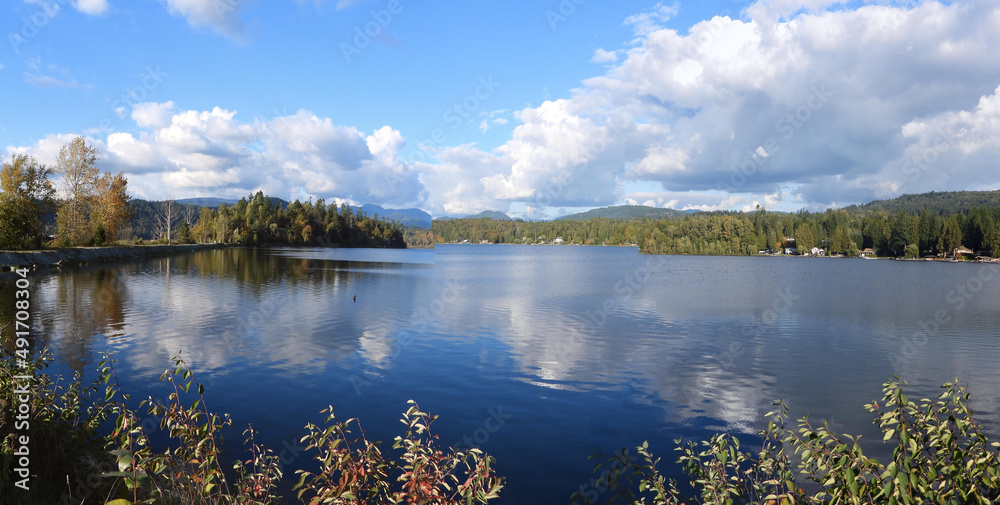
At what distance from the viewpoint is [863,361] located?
20422mm

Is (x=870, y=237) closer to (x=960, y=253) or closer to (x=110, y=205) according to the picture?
(x=960, y=253)

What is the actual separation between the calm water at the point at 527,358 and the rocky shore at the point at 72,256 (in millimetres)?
9754

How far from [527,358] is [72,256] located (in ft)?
198

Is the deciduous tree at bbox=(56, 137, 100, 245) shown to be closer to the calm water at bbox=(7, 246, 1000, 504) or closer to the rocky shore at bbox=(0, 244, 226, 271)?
the rocky shore at bbox=(0, 244, 226, 271)

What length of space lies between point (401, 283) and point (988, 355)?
41.4m

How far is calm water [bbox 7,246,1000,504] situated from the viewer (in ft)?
41.0

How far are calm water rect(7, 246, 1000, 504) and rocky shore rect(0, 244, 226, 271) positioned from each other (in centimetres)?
975

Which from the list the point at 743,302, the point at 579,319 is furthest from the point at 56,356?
the point at 743,302

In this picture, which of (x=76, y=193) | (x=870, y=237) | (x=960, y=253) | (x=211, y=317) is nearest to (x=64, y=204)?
(x=76, y=193)

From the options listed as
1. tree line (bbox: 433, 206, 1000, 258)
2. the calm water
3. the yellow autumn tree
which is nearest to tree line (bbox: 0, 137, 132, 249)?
the yellow autumn tree

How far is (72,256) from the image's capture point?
56062 mm

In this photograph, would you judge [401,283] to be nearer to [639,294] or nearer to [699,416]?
[639,294]

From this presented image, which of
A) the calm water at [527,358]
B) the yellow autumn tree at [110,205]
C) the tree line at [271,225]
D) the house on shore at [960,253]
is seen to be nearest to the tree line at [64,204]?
the yellow autumn tree at [110,205]

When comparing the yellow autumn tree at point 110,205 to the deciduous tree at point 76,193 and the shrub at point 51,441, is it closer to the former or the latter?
the deciduous tree at point 76,193
